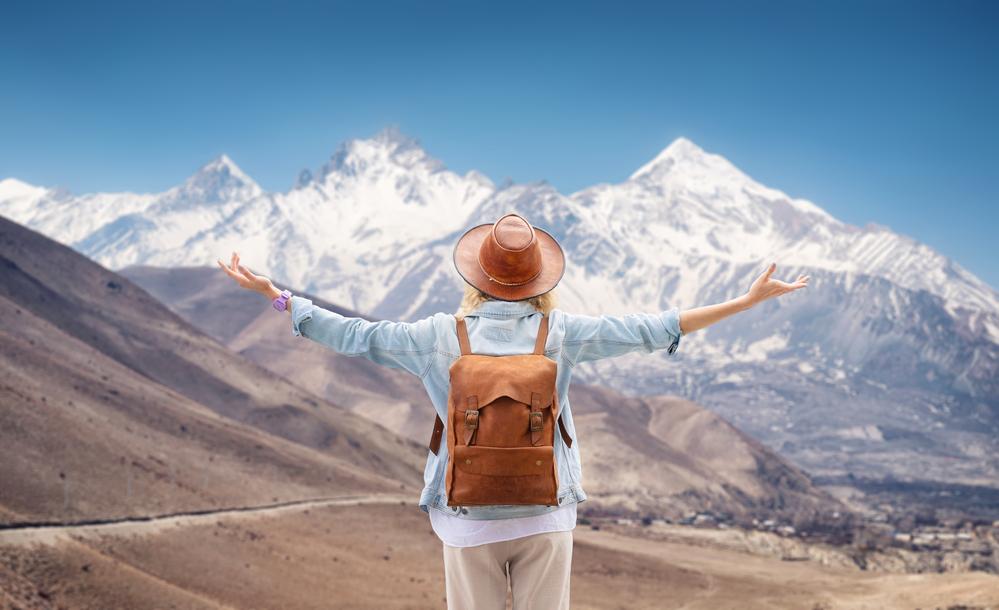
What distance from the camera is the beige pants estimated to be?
5.52 metres

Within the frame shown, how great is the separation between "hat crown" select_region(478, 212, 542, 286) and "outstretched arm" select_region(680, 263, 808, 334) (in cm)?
94

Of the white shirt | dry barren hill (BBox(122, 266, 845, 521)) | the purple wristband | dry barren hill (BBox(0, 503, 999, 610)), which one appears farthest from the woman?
dry barren hill (BBox(122, 266, 845, 521))

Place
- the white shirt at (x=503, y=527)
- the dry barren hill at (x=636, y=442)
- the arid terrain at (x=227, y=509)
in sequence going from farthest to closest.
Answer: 1. the dry barren hill at (x=636, y=442)
2. the arid terrain at (x=227, y=509)
3. the white shirt at (x=503, y=527)

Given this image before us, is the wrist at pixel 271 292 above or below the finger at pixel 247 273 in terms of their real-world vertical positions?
below

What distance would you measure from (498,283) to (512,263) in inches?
6.2

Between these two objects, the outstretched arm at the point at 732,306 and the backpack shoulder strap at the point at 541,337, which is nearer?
the backpack shoulder strap at the point at 541,337

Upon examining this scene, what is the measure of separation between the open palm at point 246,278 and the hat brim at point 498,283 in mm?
1247

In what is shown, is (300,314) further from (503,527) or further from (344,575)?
(344,575)

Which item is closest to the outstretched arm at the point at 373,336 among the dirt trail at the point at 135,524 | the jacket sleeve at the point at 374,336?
the jacket sleeve at the point at 374,336

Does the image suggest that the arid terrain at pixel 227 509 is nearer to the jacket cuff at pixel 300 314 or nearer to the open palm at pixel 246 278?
the open palm at pixel 246 278

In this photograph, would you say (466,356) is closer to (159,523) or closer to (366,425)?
(159,523)

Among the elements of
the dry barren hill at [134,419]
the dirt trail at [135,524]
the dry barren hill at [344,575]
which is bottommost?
the dry barren hill at [344,575]

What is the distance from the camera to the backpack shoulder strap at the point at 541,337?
18.1 ft

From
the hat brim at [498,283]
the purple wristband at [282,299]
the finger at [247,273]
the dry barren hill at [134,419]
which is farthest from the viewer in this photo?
the dry barren hill at [134,419]
